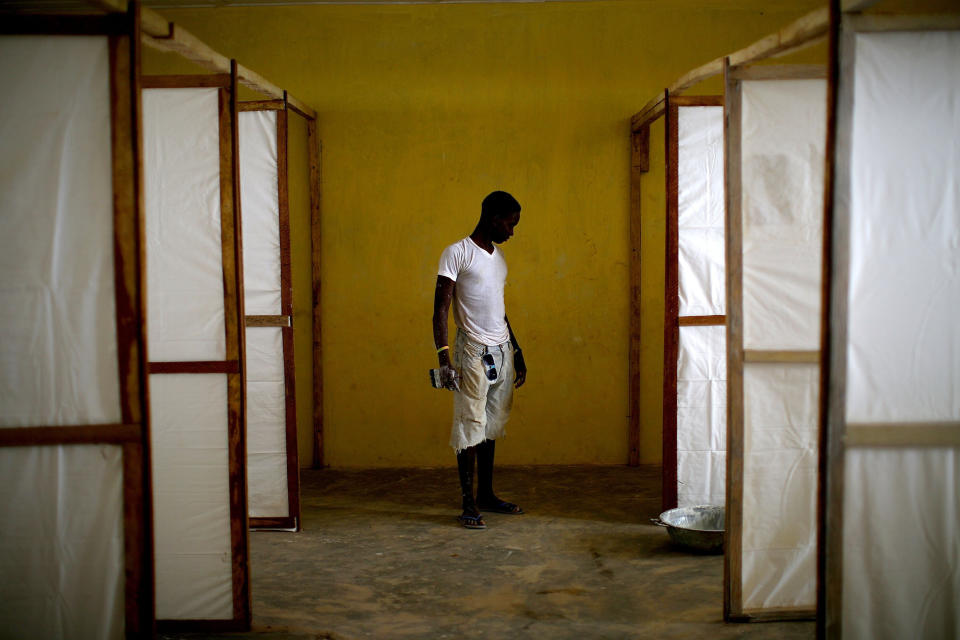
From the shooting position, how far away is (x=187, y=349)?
3.04 metres

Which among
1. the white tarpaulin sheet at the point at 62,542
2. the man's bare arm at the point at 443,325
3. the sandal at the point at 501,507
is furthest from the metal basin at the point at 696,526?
the white tarpaulin sheet at the point at 62,542

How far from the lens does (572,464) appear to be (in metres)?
5.50

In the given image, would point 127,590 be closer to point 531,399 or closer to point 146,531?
point 146,531

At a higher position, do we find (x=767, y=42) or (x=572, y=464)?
(x=767, y=42)

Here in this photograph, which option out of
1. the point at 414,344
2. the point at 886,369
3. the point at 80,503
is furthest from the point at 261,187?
the point at 886,369

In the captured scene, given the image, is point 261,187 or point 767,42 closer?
point 767,42

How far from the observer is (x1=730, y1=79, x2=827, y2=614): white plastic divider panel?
9.52ft

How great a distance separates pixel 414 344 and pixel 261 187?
1.80 m

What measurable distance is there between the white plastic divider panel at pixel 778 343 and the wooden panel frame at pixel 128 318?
2.01 m

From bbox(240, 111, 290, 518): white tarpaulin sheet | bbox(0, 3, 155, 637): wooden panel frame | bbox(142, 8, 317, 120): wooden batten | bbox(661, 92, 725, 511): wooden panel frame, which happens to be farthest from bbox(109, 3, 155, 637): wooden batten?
bbox(661, 92, 725, 511): wooden panel frame

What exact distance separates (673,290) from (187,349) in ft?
7.73

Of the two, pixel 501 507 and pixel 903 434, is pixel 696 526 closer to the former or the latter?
pixel 501 507

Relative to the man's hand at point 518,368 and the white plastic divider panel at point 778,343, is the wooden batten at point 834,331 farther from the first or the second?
the man's hand at point 518,368

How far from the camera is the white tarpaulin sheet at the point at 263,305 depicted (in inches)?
157
